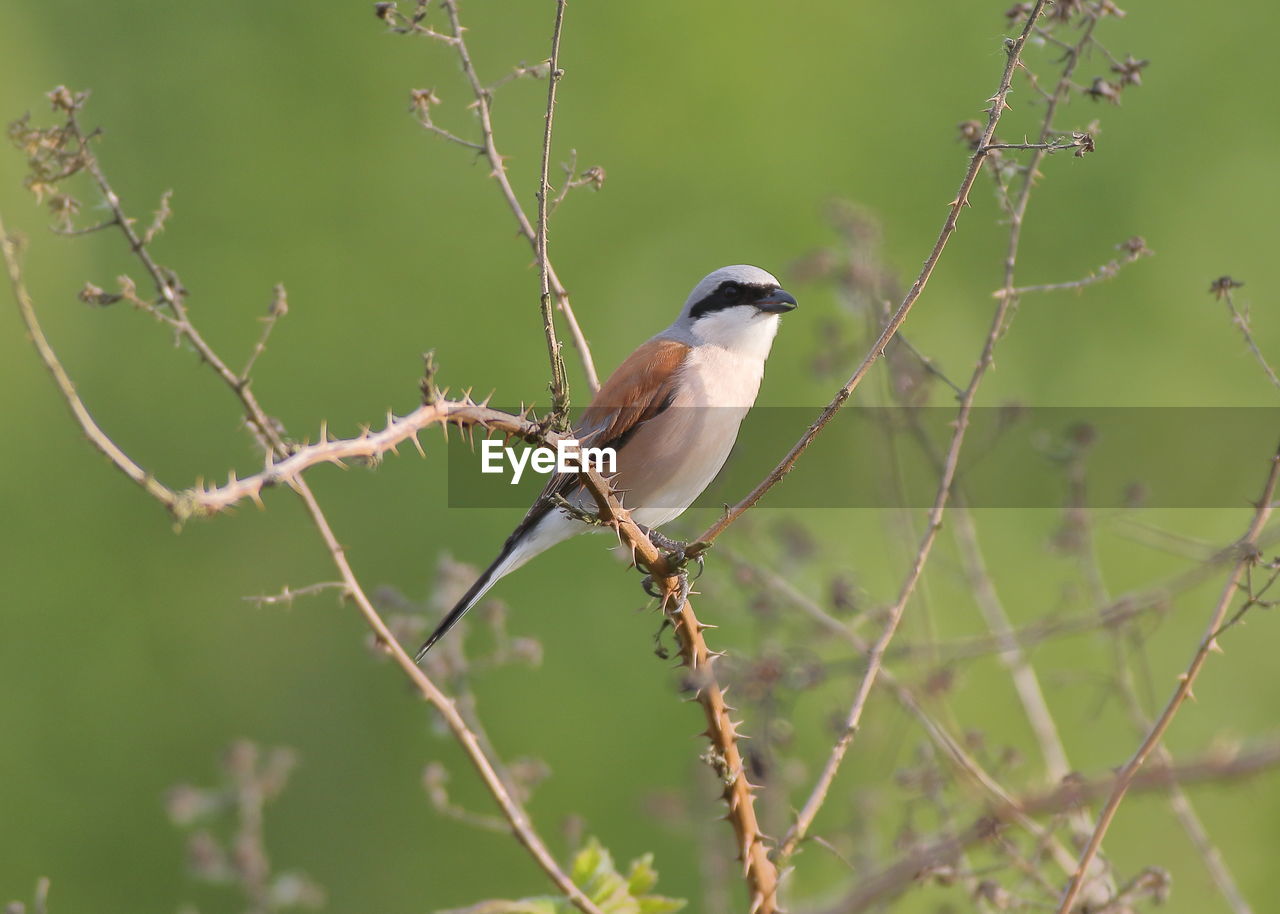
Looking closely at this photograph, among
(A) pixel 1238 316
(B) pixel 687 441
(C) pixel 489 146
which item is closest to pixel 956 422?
(A) pixel 1238 316

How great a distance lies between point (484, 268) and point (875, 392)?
174 inches

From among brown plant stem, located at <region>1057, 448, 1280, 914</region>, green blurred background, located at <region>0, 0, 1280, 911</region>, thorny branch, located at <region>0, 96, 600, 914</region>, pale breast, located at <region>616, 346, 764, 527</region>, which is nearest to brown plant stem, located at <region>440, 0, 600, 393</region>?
thorny branch, located at <region>0, 96, 600, 914</region>

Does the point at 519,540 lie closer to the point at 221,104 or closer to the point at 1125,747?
the point at 1125,747

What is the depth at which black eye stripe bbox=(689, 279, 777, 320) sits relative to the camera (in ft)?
13.1

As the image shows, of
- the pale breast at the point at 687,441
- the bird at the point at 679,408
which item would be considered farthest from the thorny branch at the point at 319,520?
the pale breast at the point at 687,441

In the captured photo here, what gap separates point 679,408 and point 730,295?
41cm

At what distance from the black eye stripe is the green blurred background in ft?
6.87

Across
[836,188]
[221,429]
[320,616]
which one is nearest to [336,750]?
[320,616]

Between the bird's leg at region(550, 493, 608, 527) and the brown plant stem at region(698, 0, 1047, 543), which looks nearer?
the brown plant stem at region(698, 0, 1047, 543)

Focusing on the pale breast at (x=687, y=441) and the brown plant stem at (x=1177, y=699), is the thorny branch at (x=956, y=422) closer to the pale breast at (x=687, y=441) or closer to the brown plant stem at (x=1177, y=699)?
the brown plant stem at (x=1177, y=699)

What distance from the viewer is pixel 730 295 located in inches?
159

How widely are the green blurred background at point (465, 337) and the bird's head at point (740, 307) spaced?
2.09 meters

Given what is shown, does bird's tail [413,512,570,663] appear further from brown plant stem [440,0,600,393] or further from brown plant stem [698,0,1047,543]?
brown plant stem [698,0,1047,543]

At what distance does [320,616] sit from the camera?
7.19 meters
